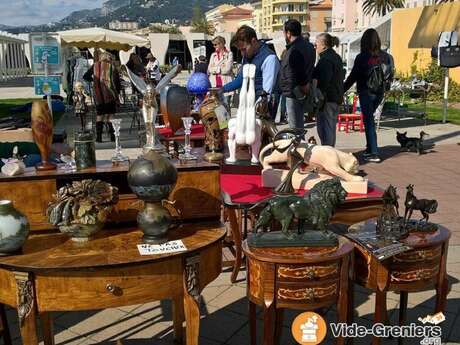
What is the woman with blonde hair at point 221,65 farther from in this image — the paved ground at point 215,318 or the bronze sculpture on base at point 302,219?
the bronze sculpture on base at point 302,219

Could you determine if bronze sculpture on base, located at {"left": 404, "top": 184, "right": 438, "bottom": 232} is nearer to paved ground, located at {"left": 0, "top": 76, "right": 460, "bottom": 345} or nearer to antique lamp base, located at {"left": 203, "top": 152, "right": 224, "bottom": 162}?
paved ground, located at {"left": 0, "top": 76, "right": 460, "bottom": 345}

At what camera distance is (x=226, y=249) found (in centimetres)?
482

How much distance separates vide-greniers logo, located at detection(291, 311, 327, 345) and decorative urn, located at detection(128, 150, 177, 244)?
78cm

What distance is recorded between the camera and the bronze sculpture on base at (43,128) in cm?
253

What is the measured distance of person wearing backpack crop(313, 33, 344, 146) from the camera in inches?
264

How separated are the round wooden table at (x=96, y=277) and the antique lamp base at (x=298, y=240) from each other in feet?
0.70

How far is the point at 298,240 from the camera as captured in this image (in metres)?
2.36

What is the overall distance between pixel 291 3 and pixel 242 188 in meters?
101

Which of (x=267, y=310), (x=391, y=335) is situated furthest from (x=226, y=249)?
(x=267, y=310)

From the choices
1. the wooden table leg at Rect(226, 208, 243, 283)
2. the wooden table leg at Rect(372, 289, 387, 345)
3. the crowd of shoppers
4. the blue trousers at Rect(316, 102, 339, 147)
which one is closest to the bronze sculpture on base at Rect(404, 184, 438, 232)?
the wooden table leg at Rect(372, 289, 387, 345)

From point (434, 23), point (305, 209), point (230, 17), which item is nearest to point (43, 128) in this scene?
point (305, 209)

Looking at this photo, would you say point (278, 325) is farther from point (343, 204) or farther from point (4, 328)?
point (4, 328)

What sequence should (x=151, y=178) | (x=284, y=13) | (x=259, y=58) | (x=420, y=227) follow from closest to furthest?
(x=151, y=178), (x=420, y=227), (x=259, y=58), (x=284, y=13)

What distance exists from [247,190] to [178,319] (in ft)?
3.16
